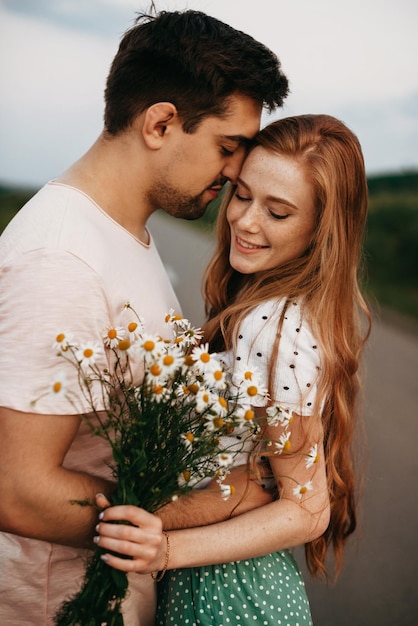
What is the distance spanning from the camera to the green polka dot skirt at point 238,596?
2.18 meters

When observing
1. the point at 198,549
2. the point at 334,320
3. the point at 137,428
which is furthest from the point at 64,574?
the point at 334,320

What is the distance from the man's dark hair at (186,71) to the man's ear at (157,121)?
39 mm

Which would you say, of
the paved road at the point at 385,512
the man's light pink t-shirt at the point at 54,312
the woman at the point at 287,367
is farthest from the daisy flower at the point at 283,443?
the paved road at the point at 385,512

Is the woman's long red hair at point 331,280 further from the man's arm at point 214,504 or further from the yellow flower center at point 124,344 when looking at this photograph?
the yellow flower center at point 124,344

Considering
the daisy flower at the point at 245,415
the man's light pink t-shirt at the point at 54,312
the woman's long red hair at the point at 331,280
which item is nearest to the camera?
the daisy flower at the point at 245,415

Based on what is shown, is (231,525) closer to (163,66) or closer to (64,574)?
(64,574)

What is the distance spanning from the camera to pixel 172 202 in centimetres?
265

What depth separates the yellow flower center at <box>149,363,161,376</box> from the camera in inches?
63.9

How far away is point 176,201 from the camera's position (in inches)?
105

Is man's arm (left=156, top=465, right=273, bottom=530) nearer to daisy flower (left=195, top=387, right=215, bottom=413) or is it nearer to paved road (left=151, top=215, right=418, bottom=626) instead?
daisy flower (left=195, top=387, right=215, bottom=413)

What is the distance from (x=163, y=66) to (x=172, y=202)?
21.3 inches

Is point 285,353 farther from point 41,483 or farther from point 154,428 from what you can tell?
point 41,483

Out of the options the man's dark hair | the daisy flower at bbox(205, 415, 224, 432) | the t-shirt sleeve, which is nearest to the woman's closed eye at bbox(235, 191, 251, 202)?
the man's dark hair

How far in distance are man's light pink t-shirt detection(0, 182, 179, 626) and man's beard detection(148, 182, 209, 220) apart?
0.22 meters
